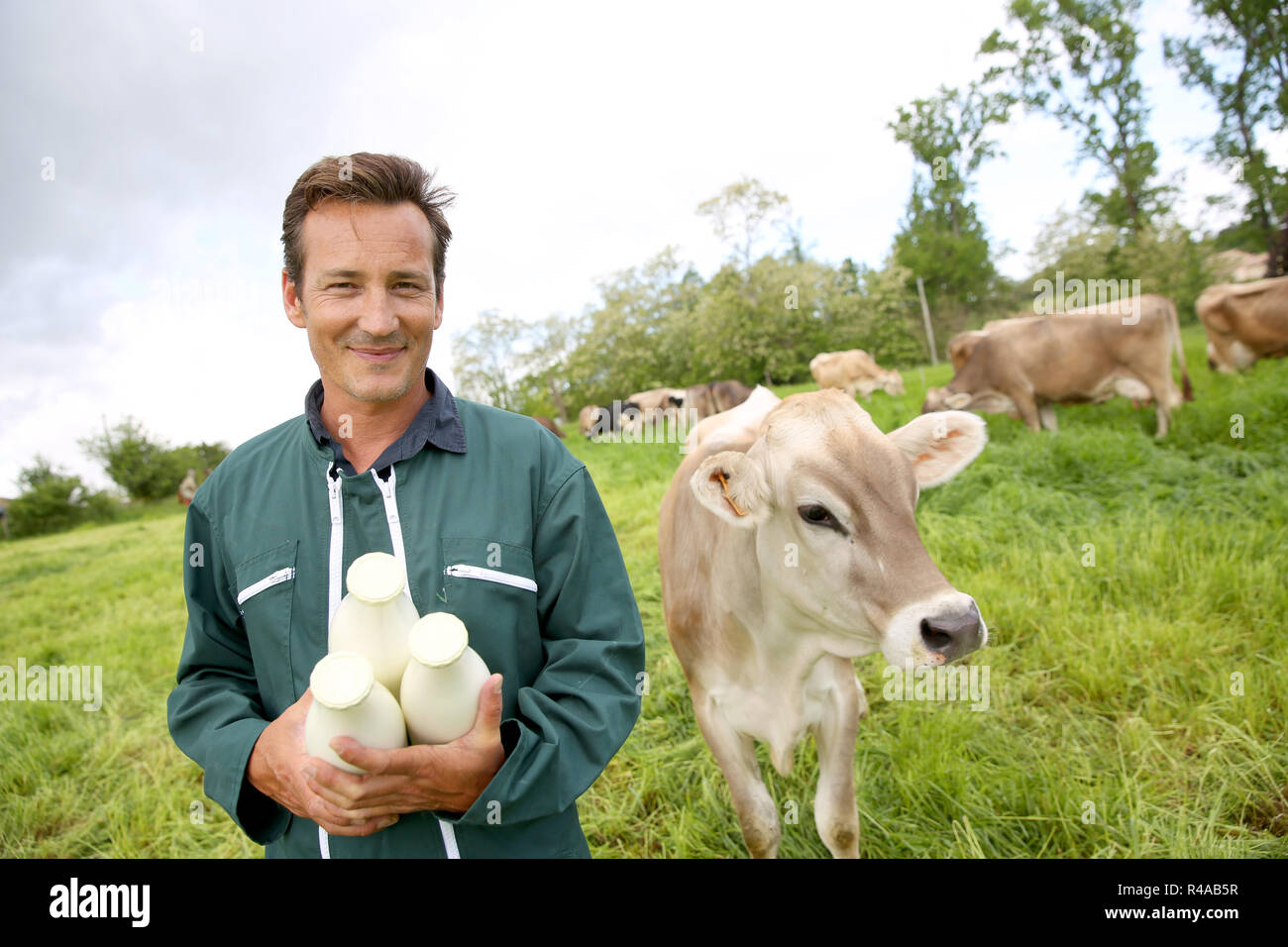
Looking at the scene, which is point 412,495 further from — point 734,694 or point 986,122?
point 986,122

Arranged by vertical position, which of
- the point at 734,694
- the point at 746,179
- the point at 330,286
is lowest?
the point at 734,694

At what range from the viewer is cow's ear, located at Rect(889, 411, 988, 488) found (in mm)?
1853

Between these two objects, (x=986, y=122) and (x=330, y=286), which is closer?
(x=330, y=286)

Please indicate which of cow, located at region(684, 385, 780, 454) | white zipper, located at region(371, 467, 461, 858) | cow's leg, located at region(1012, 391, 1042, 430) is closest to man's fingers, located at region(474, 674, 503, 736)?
white zipper, located at region(371, 467, 461, 858)

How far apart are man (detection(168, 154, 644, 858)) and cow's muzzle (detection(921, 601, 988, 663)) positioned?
713 mm

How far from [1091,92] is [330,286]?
5.89 metres

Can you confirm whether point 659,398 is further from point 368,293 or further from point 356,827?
point 356,827

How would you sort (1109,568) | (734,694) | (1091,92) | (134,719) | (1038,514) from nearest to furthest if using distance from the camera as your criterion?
(734,694) < (1109,568) < (1038,514) < (134,719) < (1091,92)

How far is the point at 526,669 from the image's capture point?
140 cm

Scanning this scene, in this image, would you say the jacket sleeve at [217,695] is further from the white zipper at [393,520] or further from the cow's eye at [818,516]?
the cow's eye at [818,516]

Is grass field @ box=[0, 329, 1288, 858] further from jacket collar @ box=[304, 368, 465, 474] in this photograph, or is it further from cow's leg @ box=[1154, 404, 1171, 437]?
jacket collar @ box=[304, 368, 465, 474]

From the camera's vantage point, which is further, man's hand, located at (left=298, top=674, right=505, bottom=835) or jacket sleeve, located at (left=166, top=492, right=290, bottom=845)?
jacket sleeve, located at (left=166, top=492, right=290, bottom=845)

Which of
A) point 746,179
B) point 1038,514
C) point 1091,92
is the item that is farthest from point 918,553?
point 1091,92

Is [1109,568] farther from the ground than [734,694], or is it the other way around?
[1109,568]
